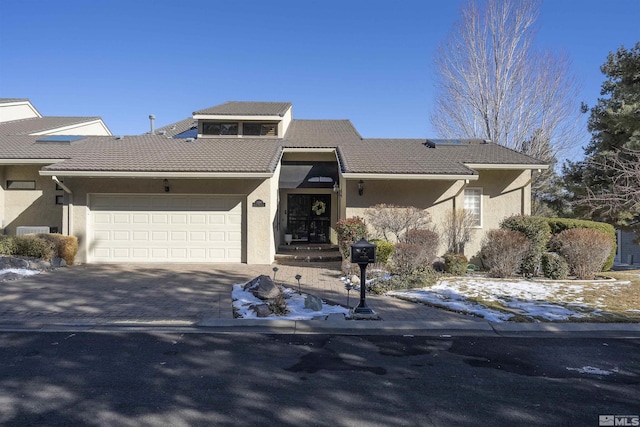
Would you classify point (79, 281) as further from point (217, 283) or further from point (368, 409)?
point (368, 409)

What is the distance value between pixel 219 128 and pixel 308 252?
7.53 m

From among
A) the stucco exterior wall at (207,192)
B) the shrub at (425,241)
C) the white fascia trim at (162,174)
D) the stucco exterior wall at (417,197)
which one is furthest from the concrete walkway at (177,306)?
the stucco exterior wall at (417,197)

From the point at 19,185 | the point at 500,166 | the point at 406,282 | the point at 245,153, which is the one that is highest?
the point at 245,153

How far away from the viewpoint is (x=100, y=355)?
562 cm

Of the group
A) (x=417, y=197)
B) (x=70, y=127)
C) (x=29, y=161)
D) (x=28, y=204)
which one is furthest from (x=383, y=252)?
(x=70, y=127)

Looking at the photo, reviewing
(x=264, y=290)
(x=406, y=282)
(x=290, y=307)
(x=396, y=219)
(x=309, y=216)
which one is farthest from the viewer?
(x=309, y=216)

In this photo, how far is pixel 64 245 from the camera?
42.1ft

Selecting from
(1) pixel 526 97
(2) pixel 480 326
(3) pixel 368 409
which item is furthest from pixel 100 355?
(1) pixel 526 97

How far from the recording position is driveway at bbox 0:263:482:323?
762 cm

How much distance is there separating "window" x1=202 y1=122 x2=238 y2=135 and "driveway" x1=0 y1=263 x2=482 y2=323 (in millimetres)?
7934

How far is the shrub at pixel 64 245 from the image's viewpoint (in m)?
12.6

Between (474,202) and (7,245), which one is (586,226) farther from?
(7,245)

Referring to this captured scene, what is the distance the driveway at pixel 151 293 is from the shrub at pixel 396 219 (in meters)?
1.95

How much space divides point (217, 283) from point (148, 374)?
5.64 metres
